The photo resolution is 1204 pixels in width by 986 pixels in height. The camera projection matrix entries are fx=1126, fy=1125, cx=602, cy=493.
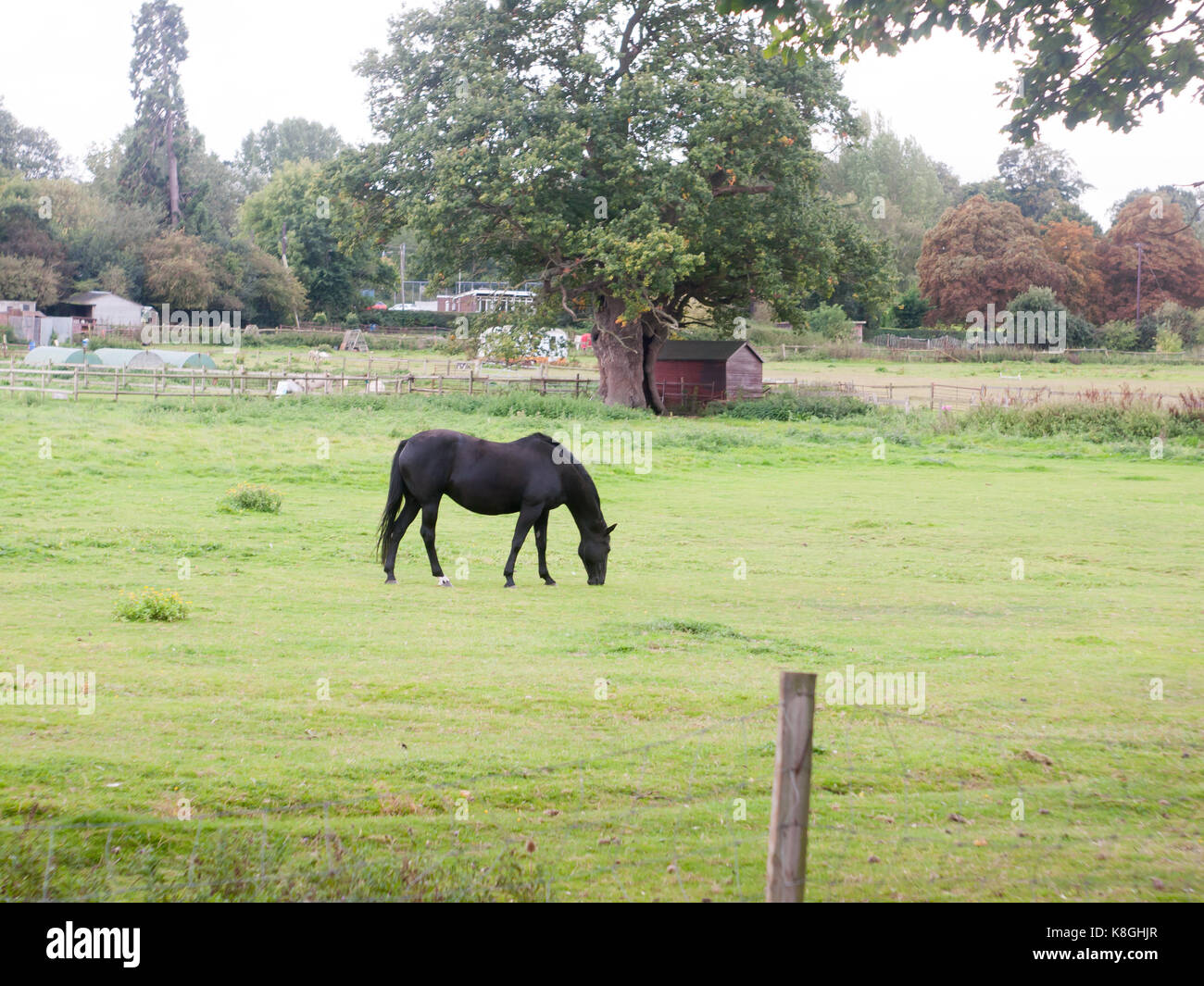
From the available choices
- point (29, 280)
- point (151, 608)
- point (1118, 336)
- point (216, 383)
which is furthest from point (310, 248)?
point (151, 608)

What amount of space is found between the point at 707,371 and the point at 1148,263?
44.5 metres

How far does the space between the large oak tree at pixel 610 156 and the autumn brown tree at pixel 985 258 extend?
118 ft

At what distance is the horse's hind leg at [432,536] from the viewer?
14.1 meters

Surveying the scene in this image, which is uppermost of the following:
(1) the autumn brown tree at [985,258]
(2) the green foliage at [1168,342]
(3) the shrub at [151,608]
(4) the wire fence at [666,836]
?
(1) the autumn brown tree at [985,258]

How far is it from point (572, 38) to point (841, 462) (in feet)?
63.3

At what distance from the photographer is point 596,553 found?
14.3 m

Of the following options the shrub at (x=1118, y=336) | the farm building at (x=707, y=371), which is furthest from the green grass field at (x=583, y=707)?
the shrub at (x=1118, y=336)

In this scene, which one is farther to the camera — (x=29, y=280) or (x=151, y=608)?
(x=29, y=280)

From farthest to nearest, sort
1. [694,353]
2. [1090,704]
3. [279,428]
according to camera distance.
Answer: [694,353]
[279,428]
[1090,704]

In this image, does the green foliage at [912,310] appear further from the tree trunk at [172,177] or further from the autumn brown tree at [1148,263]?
the tree trunk at [172,177]

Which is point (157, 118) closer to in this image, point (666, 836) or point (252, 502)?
point (252, 502)

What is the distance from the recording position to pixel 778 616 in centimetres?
1247

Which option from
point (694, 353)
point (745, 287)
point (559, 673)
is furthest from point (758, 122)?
point (559, 673)

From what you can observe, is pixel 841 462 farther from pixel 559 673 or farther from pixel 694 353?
pixel 559 673
